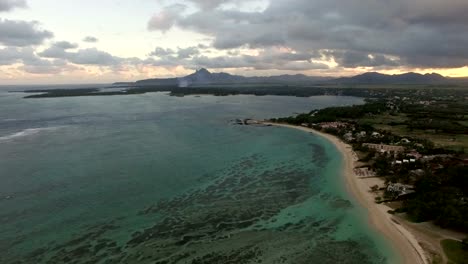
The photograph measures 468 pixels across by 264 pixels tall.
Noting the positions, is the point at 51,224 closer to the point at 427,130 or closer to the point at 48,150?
the point at 48,150

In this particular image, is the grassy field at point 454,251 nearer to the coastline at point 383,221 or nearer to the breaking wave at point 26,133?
the coastline at point 383,221

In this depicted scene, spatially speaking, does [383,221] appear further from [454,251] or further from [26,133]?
[26,133]

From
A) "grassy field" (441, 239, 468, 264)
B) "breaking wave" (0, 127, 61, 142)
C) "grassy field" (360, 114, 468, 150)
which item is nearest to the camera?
"grassy field" (441, 239, 468, 264)

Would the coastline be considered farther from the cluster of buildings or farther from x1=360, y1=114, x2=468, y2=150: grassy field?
x1=360, y1=114, x2=468, y2=150: grassy field

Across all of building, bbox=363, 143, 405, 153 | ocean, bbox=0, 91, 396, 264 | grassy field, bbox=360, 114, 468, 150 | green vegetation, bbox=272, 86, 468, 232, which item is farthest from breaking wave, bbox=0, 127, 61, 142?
grassy field, bbox=360, 114, 468, 150

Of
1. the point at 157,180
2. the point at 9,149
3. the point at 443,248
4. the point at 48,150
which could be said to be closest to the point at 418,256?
the point at 443,248

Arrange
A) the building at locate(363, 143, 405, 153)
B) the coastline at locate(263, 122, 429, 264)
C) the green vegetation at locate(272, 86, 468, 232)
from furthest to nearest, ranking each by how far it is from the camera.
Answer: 1. the building at locate(363, 143, 405, 153)
2. the green vegetation at locate(272, 86, 468, 232)
3. the coastline at locate(263, 122, 429, 264)

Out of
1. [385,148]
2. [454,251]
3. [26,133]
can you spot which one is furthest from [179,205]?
[26,133]
